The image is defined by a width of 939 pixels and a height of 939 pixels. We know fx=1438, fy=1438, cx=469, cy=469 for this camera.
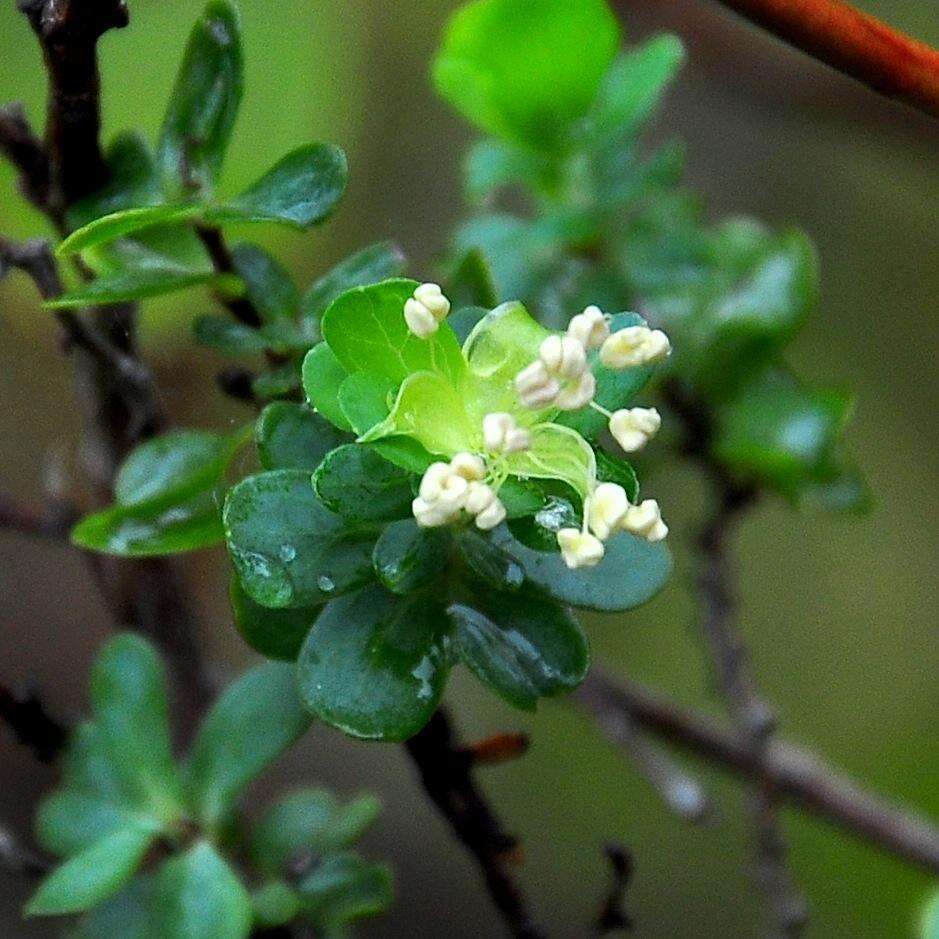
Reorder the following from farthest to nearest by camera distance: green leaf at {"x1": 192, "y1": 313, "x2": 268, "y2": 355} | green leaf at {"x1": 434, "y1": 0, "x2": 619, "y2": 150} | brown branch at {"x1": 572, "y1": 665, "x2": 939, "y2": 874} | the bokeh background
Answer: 1. the bokeh background
2. brown branch at {"x1": 572, "y1": 665, "x2": 939, "y2": 874}
3. green leaf at {"x1": 434, "y1": 0, "x2": 619, "y2": 150}
4. green leaf at {"x1": 192, "y1": 313, "x2": 268, "y2": 355}

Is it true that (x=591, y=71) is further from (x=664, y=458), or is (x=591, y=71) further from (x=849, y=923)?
(x=849, y=923)

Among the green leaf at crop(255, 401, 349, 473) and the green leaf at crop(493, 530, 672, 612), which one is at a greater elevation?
the green leaf at crop(255, 401, 349, 473)

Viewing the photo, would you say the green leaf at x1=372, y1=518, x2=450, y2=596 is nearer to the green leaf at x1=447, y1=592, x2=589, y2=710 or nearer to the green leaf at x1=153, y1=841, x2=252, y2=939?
the green leaf at x1=447, y1=592, x2=589, y2=710

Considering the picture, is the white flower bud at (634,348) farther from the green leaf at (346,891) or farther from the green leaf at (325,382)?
the green leaf at (346,891)

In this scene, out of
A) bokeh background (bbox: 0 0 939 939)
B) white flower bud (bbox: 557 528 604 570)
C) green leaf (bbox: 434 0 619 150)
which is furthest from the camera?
bokeh background (bbox: 0 0 939 939)

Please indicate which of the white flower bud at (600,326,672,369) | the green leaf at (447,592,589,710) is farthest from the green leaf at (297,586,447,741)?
the white flower bud at (600,326,672,369)

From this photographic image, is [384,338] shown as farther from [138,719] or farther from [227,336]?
[138,719]
